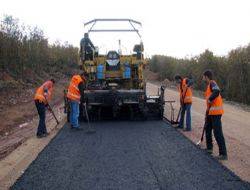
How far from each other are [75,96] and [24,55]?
1685 centimetres

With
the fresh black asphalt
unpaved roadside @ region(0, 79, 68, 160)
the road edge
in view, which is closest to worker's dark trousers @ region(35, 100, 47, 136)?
the road edge

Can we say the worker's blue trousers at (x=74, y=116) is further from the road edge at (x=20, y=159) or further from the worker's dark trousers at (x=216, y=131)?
the worker's dark trousers at (x=216, y=131)

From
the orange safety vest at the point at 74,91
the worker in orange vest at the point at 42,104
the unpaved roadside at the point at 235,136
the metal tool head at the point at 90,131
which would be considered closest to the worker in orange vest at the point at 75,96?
the orange safety vest at the point at 74,91

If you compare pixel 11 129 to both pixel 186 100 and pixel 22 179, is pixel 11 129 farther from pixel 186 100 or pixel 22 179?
pixel 22 179

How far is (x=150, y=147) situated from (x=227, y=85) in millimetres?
19332

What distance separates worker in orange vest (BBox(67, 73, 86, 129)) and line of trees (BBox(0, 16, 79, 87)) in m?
11.9

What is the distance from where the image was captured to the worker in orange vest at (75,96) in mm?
13148

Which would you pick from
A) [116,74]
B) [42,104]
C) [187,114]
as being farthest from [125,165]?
[116,74]

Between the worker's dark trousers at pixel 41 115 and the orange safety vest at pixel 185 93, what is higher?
the orange safety vest at pixel 185 93

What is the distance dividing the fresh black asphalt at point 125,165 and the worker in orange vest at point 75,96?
3.90 feet

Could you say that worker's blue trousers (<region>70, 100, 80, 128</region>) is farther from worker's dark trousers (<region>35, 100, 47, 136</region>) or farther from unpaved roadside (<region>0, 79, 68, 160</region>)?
unpaved roadside (<region>0, 79, 68, 160</region>)

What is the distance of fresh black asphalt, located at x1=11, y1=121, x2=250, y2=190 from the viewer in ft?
23.3

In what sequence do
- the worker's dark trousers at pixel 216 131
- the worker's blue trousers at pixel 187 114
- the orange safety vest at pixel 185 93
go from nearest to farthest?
the worker's dark trousers at pixel 216 131 → the worker's blue trousers at pixel 187 114 → the orange safety vest at pixel 185 93

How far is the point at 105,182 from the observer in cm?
718
